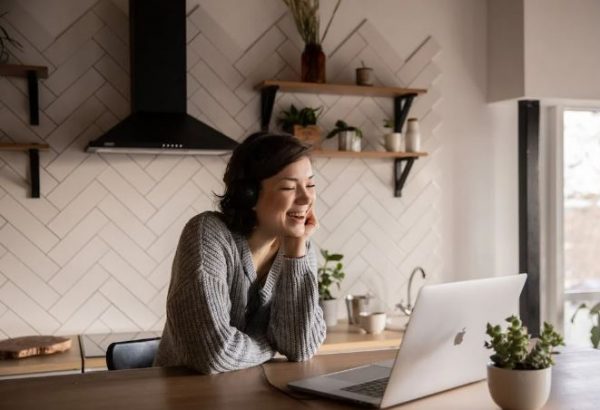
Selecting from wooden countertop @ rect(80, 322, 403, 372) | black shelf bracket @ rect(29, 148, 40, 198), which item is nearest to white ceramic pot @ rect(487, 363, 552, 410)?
wooden countertop @ rect(80, 322, 403, 372)

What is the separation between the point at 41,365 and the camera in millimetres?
2684

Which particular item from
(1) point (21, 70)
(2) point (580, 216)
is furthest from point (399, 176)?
(1) point (21, 70)

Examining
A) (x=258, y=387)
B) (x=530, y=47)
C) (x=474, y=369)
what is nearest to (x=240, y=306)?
(x=258, y=387)

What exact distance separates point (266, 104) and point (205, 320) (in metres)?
1.91

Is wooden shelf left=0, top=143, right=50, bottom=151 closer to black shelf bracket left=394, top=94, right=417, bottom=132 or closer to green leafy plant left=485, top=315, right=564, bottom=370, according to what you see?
black shelf bracket left=394, top=94, right=417, bottom=132

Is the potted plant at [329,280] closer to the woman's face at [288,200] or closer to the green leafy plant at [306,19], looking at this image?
the green leafy plant at [306,19]

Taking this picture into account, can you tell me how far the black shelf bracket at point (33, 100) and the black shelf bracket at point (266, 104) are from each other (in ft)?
3.33

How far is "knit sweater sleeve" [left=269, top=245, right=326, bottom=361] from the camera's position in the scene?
190cm

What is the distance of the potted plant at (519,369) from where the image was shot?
138 centimetres

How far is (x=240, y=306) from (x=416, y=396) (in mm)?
701

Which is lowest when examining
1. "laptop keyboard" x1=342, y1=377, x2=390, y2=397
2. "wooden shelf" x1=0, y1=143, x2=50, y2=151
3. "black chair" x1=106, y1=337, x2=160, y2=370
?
"black chair" x1=106, y1=337, x2=160, y2=370

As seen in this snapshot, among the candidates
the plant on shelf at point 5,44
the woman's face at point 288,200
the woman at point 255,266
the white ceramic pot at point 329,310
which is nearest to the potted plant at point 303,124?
the white ceramic pot at point 329,310

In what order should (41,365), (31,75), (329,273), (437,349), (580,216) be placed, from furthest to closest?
1. (580,216)
2. (329,273)
3. (31,75)
4. (41,365)
5. (437,349)

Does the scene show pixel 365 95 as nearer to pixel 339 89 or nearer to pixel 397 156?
pixel 339 89
